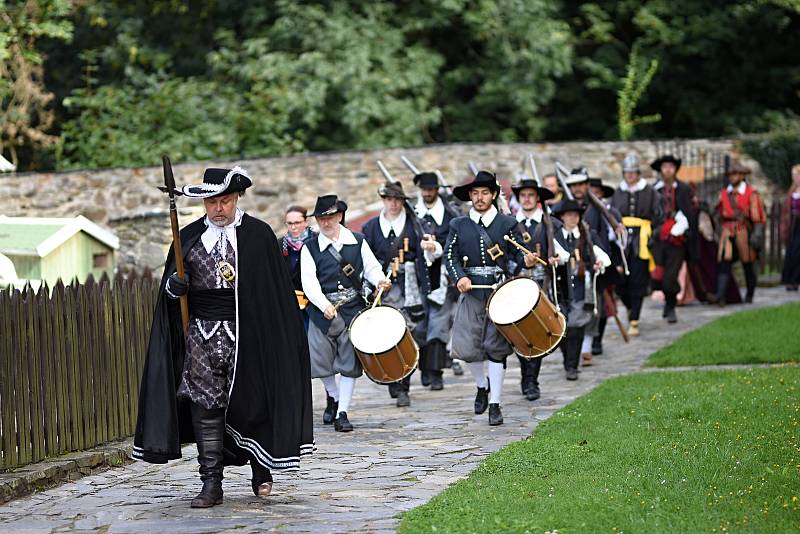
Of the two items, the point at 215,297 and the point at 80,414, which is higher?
the point at 215,297

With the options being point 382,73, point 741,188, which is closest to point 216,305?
point 741,188

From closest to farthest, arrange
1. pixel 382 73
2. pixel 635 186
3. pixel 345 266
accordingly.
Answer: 1. pixel 345 266
2. pixel 635 186
3. pixel 382 73

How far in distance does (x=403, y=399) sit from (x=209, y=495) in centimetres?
464

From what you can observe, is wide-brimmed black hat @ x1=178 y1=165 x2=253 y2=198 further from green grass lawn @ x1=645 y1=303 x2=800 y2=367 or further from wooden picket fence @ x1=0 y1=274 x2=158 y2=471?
green grass lawn @ x1=645 y1=303 x2=800 y2=367

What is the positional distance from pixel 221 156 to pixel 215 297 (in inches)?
693

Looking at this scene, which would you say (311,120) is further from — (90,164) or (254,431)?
(254,431)

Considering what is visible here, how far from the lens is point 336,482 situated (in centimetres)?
955

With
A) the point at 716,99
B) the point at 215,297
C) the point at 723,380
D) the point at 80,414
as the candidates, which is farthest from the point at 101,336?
the point at 716,99

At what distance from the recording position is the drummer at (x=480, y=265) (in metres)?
12.1

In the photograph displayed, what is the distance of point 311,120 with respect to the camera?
26156 mm

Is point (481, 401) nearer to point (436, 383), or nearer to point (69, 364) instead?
point (436, 383)

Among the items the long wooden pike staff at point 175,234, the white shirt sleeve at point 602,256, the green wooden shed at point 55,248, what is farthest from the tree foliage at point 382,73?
the long wooden pike staff at point 175,234

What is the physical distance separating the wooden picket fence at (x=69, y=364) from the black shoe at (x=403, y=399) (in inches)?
95.6

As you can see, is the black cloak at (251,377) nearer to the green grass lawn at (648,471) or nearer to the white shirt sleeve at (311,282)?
the green grass lawn at (648,471)
